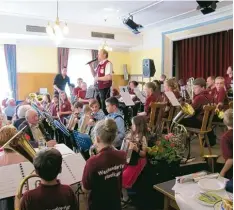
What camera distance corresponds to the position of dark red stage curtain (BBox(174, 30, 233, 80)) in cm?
740

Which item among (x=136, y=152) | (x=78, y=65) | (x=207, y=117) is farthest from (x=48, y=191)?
(x=78, y=65)

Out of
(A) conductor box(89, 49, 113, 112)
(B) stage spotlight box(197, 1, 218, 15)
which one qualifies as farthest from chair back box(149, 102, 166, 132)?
(B) stage spotlight box(197, 1, 218, 15)

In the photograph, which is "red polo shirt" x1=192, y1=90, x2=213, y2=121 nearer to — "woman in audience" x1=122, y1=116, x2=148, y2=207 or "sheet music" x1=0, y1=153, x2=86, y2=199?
"woman in audience" x1=122, y1=116, x2=148, y2=207

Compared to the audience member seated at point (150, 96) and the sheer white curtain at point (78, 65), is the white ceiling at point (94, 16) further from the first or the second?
the audience member seated at point (150, 96)

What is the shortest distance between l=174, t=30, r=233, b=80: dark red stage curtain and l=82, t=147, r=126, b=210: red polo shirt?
6.33 meters

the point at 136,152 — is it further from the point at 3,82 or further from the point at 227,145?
the point at 3,82

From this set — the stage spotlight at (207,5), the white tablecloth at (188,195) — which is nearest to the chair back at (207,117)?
the white tablecloth at (188,195)

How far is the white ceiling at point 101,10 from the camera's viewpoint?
635 centimetres

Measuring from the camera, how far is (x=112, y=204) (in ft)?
6.22

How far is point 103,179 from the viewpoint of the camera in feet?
6.09

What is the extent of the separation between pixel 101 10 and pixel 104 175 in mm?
5941

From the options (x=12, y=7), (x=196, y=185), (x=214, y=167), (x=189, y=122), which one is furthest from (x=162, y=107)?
(x=12, y=7)

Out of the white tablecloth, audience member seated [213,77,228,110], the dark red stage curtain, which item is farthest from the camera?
the dark red stage curtain

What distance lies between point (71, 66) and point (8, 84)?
231cm
